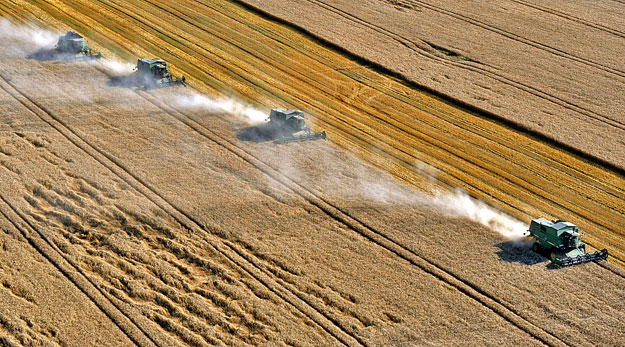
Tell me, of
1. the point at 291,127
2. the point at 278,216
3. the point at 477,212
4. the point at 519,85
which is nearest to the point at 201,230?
the point at 278,216

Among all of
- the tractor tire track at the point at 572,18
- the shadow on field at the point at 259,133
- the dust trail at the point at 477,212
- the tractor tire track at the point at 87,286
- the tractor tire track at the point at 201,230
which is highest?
the tractor tire track at the point at 572,18

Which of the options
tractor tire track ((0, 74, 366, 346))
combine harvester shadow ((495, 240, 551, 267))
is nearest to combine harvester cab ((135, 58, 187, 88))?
tractor tire track ((0, 74, 366, 346))

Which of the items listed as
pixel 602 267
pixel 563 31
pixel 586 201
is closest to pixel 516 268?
pixel 602 267

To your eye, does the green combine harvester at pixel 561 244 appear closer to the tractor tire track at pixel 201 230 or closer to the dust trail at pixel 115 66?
the tractor tire track at pixel 201 230

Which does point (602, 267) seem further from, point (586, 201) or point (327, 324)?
point (327, 324)

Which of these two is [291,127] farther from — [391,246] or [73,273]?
[73,273]

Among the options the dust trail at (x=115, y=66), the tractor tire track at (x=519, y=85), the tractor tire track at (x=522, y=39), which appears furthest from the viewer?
the tractor tire track at (x=522, y=39)

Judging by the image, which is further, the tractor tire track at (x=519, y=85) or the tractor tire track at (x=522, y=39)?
the tractor tire track at (x=522, y=39)

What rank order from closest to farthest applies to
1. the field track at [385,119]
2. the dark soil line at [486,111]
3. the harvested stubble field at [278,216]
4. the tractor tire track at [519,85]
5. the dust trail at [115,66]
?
the harvested stubble field at [278,216]
the field track at [385,119]
the dark soil line at [486,111]
the tractor tire track at [519,85]
the dust trail at [115,66]

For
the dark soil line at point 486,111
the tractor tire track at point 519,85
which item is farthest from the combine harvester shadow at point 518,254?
the tractor tire track at point 519,85

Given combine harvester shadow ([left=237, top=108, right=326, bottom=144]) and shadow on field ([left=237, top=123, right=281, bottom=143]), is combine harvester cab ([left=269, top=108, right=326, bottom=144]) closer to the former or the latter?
combine harvester shadow ([left=237, top=108, right=326, bottom=144])
